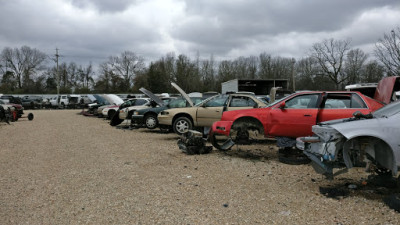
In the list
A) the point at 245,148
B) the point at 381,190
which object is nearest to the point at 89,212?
the point at 381,190

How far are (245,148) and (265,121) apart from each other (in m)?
1.47

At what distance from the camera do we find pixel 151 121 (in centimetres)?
1310

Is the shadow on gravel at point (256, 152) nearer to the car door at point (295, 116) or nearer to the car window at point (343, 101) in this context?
the car door at point (295, 116)

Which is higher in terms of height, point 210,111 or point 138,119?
point 210,111

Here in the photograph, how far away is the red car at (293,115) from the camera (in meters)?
6.91

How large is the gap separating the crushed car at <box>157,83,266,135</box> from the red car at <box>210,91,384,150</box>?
7.18 feet

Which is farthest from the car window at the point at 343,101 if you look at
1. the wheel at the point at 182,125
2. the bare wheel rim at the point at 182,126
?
the bare wheel rim at the point at 182,126

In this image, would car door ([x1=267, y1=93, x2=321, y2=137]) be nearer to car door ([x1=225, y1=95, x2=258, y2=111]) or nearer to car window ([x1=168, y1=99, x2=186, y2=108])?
car door ([x1=225, y1=95, x2=258, y2=111])

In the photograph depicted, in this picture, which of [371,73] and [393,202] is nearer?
[393,202]

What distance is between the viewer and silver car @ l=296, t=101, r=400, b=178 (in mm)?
4117

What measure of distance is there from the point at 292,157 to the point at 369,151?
8.37ft

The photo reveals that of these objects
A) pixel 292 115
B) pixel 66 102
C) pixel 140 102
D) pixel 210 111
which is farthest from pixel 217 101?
pixel 66 102

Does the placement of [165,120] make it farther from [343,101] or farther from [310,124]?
[343,101]

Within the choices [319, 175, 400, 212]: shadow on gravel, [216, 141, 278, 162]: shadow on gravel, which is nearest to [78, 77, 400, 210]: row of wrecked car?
[319, 175, 400, 212]: shadow on gravel
